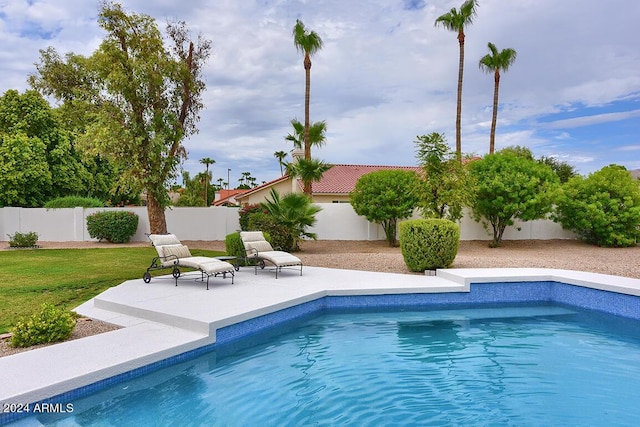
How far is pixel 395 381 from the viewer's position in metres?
4.76

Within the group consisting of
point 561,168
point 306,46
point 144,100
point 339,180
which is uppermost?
point 306,46

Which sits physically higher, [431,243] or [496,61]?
[496,61]

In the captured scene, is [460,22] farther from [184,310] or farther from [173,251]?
[184,310]

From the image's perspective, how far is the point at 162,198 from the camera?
55.1ft

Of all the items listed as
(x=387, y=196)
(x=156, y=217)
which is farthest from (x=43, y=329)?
(x=387, y=196)

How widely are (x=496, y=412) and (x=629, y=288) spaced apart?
5.24 m

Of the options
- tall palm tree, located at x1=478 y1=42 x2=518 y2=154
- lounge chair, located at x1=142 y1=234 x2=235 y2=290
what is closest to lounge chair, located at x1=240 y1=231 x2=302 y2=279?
lounge chair, located at x1=142 y1=234 x2=235 y2=290

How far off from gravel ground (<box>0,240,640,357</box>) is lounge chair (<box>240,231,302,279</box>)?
2.13 meters

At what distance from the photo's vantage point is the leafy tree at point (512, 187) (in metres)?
16.4

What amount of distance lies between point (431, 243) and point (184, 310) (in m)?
6.29

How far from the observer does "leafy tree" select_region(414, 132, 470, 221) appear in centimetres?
1489

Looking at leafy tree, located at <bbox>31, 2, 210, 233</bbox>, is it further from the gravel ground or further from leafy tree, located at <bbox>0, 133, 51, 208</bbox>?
leafy tree, located at <bbox>0, 133, 51, 208</bbox>

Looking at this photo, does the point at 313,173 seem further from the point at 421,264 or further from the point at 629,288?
the point at 629,288

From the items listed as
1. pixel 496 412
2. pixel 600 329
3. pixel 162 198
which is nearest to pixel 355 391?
pixel 496 412
